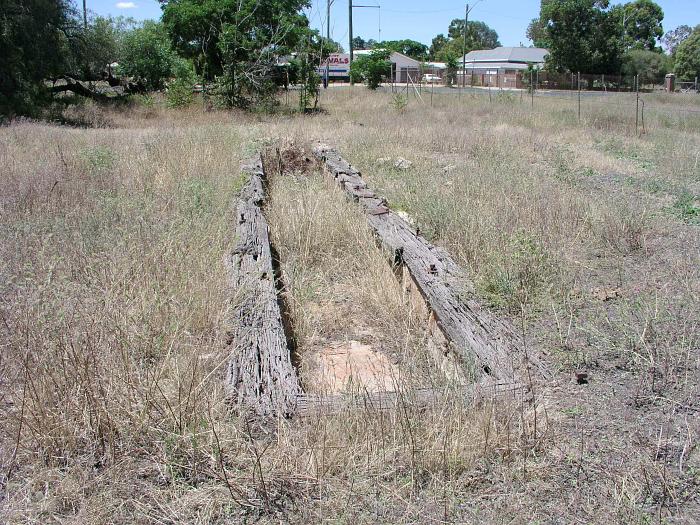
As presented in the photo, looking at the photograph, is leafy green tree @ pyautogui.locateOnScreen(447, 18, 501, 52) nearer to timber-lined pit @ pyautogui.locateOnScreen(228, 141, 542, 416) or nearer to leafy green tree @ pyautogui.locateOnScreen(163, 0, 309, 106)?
leafy green tree @ pyautogui.locateOnScreen(163, 0, 309, 106)

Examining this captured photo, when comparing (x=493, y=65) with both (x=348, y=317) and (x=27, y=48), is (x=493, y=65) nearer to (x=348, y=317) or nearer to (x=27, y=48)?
(x=27, y=48)

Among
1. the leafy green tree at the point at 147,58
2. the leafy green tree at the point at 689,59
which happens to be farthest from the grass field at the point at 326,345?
the leafy green tree at the point at 689,59

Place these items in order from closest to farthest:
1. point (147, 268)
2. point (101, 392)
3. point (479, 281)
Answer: point (101, 392)
point (147, 268)
point (479, 281)

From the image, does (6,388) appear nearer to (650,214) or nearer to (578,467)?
(578,467)

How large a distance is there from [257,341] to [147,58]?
83.1 ft

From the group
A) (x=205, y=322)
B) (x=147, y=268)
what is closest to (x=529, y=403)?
(x=205, y=322)

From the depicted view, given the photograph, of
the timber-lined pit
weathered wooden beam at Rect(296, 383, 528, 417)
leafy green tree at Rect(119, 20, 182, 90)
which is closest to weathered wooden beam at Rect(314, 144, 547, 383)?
the timber-lined pit

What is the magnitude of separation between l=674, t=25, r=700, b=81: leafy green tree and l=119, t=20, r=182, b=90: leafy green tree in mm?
39912

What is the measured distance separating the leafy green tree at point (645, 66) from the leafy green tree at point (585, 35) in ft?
2.93

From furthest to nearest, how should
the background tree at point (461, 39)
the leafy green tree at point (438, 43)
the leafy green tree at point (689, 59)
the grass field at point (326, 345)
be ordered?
the leafy green tree at point (438, 43), the background tree at point (461, 39), the leafy green tree at point (689, 59), the grass field at point (326, 345)

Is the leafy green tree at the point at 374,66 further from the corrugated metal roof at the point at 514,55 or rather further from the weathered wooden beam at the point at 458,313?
the corrugated metal roof at the point at 514,55

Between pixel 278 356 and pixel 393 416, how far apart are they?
0.87 m

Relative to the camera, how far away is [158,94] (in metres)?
24.3

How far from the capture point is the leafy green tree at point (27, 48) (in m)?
16.1
